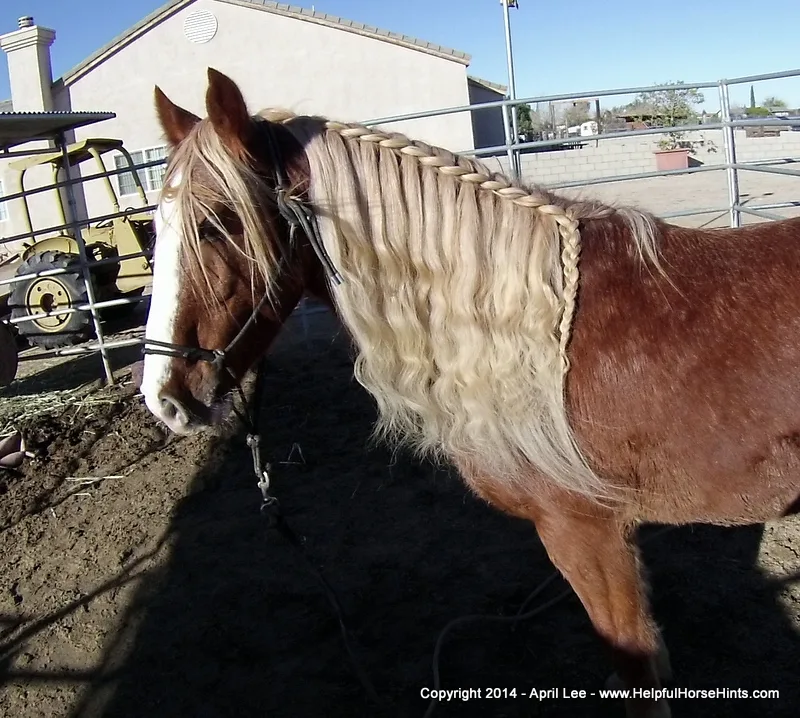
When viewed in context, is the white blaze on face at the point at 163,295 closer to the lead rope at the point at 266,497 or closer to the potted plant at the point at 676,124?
the lead rope at the point at 266,497

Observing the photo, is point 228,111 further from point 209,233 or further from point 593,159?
point 593,159

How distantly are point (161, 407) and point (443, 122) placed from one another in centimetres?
1642

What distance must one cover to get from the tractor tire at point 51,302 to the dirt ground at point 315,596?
3764 millimetres

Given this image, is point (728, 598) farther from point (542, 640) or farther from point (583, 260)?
point (583, 260)

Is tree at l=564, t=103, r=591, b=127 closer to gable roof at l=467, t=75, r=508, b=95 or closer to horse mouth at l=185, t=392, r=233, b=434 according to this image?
gable roof at l=467, t=75, r=508, b=95

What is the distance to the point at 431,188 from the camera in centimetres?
164

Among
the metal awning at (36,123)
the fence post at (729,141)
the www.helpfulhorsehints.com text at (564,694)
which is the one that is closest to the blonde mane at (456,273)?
the www.helpfulhorsehints.com text at (564,694)

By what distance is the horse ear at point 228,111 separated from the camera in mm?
1452

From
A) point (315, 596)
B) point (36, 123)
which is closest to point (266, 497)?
point (315, 596)

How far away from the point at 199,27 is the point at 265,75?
7.10 ft

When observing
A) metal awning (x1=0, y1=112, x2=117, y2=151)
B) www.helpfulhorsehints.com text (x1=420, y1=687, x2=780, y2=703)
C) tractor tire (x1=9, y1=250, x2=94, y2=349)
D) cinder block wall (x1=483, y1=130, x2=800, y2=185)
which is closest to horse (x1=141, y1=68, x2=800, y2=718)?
www.helpfulhorsehints.com text (x1=420, y1=687, x2=780, y2=703)

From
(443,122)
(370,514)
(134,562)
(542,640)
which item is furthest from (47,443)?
(443,122)

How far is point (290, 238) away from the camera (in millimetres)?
1624

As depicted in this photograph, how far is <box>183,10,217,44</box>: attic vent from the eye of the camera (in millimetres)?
17766
